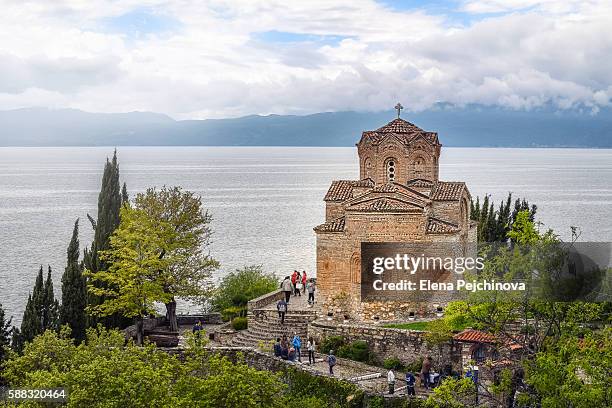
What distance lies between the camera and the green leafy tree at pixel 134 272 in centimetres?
3534

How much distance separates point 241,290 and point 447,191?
471 inches

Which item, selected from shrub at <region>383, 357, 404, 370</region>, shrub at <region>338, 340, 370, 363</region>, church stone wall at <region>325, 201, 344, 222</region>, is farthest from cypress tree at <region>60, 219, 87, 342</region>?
shrub at <region>383, 357, 404, 370</region>

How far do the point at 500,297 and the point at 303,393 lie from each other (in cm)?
924

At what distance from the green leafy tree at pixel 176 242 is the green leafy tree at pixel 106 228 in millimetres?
2806

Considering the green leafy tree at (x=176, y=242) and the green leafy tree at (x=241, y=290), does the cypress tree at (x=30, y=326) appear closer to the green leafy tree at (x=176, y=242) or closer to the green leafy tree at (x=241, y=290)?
the green leafy tree at (x=176, y=242)

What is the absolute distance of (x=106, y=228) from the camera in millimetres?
41469

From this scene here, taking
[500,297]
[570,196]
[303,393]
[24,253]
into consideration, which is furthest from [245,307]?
[570,196]

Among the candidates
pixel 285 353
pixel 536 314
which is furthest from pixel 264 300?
pixel 536 314

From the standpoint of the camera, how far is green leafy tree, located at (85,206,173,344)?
3534 cm

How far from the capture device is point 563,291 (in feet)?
74.6

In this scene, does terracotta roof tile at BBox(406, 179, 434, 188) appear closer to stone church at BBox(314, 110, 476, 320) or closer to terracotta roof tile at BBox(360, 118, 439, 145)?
stone church at BBox(314, 110, 476, 320)

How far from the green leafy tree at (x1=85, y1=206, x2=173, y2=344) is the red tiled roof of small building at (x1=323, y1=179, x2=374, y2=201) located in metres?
7.74

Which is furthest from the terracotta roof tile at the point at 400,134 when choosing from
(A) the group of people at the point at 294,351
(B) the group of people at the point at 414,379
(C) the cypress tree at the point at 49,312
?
(C) the cypress tree at the point at 49,312

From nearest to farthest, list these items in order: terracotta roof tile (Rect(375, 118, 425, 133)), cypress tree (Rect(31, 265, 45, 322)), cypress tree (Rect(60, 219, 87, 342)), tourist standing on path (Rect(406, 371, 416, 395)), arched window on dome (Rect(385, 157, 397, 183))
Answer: tourist standing on path (Rect(406, 371, 416, 395)), cypress tree (Rect(31, 265, 45, 322)), cypress tree (Rect(60, 219, 87, 342)), arched window on dome (Rect(385, 157, 397, 183)), terracotta roof tile (Rect(375, 118, 425, 133))
